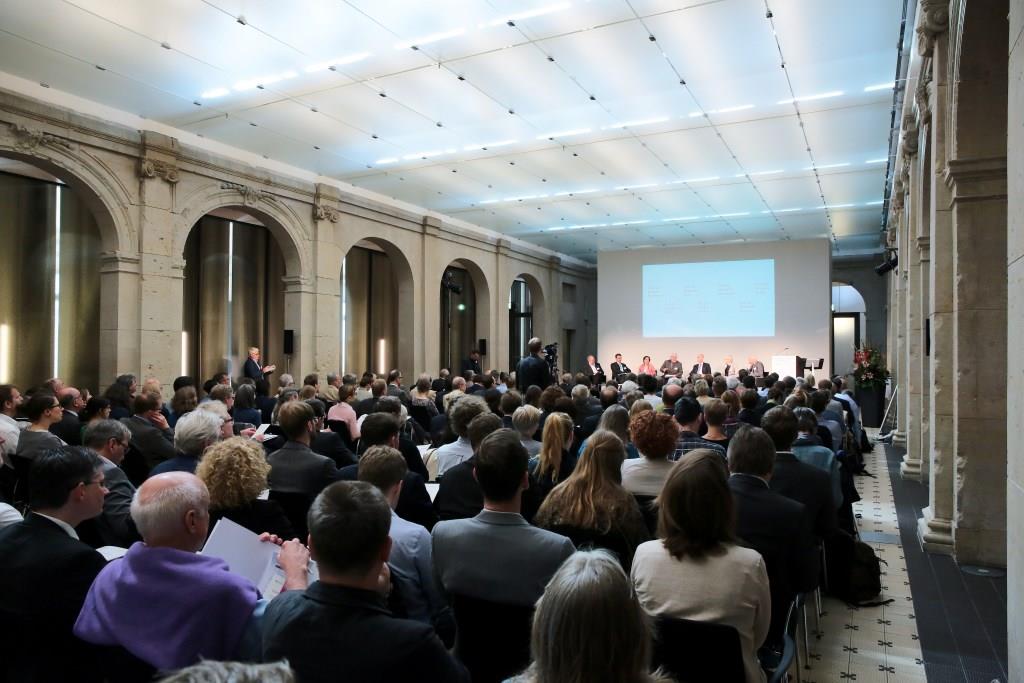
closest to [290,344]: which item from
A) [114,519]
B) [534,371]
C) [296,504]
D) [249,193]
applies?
[249,193]

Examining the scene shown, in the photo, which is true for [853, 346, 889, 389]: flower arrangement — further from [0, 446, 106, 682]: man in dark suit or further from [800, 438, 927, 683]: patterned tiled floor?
[0, 446, 106, 682]: man in dark suit

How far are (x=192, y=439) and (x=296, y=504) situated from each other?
0.58m

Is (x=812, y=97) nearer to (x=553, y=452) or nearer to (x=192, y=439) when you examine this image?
(x=553, y=452)

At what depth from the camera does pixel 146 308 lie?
9258mm

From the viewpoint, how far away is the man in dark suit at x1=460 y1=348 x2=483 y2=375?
590 inches

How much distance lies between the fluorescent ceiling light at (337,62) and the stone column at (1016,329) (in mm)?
6191

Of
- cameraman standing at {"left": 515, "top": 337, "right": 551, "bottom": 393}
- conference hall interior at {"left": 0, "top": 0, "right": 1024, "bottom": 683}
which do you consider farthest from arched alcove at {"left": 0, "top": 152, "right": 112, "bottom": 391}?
cameraman standing at {"left": 515, "top": 337, "right": 551, "bottom": 393}

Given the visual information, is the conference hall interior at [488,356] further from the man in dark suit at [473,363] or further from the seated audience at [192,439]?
the man in dark suit at [473,363]

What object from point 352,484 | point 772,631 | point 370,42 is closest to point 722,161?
point 370,42

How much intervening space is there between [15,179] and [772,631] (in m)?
11.5

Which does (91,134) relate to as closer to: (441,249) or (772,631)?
(441,249)

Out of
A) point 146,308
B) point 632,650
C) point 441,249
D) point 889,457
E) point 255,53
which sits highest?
point 255,53

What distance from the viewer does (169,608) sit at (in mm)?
1637

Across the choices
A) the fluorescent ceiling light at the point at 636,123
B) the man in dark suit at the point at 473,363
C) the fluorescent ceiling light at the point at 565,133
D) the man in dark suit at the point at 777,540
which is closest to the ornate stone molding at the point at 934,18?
the fluorescent ceiling light at the point at 636,123
